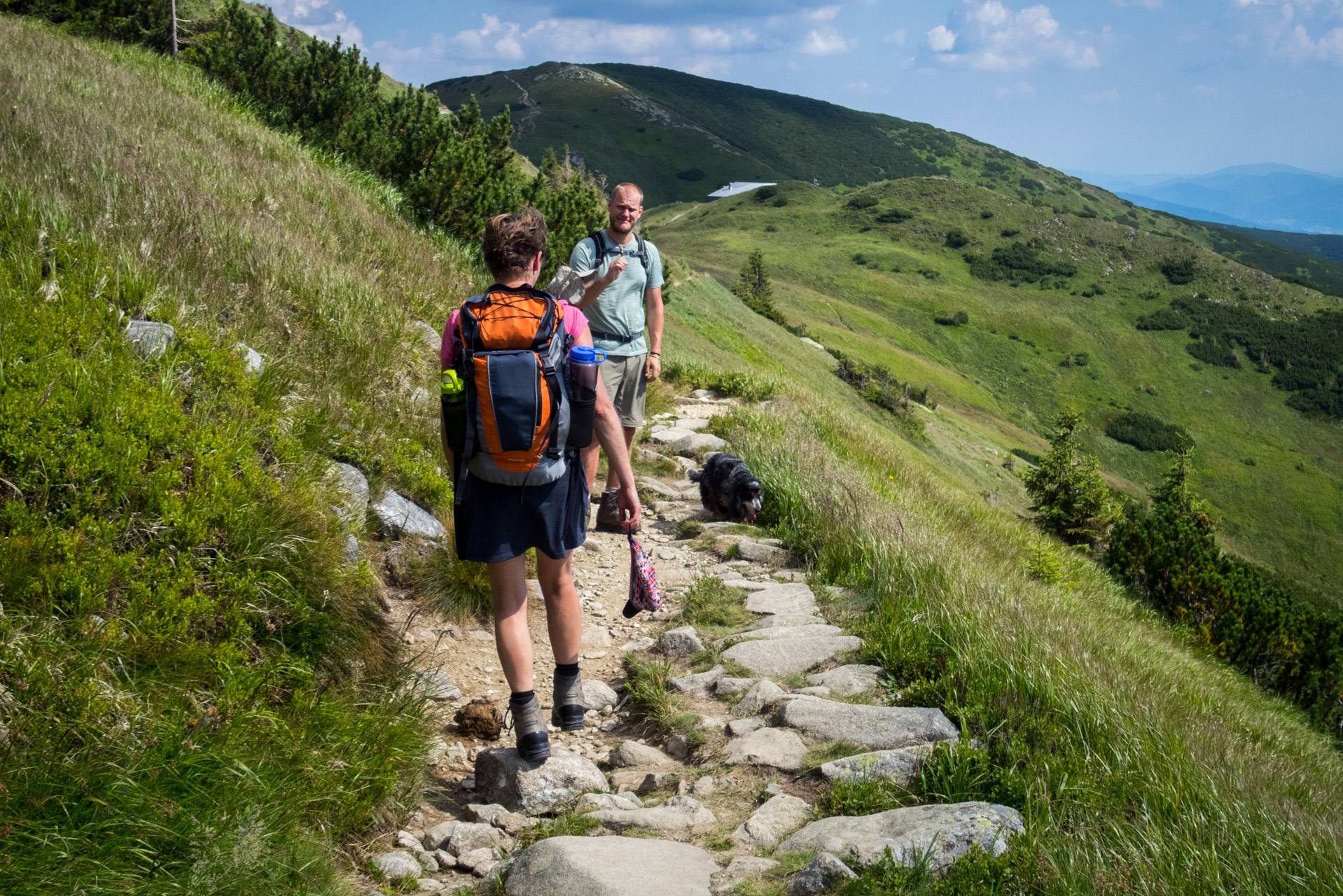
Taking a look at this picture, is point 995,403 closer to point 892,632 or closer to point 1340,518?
point 1340,518

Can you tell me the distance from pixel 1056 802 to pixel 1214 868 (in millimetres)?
527

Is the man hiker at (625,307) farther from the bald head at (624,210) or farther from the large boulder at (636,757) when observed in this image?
the large boulder at (636,757)

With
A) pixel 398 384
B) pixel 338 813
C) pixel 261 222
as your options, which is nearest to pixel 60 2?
pixel 261 222

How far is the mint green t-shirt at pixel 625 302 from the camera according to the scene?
5.69 m

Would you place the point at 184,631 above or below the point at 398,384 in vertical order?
below

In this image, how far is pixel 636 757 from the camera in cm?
360

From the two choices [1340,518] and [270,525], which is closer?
[270,525]

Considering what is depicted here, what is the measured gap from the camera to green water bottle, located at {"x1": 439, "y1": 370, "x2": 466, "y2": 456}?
10.1 ft

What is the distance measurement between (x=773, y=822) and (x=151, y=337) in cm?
392

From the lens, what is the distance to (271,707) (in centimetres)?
302

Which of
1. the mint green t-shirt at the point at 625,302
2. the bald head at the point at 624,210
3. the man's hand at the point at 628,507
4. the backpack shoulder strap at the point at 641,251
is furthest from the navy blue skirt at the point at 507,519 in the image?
the backpack shoulder strap at the point at 641,251

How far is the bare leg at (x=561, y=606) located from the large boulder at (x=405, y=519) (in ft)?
5.55

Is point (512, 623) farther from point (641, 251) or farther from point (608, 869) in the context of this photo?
point (641, 251)

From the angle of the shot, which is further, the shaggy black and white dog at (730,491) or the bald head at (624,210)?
the shaggy black and white dog at (730,491)
